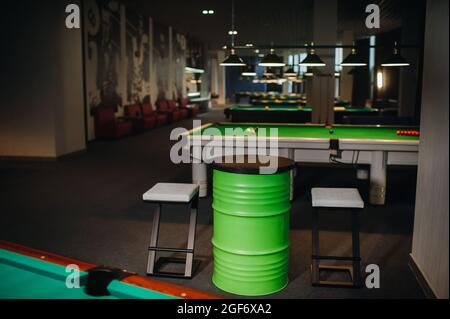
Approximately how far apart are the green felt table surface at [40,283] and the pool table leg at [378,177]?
436cm

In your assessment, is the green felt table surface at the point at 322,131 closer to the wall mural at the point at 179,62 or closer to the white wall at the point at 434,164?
the white wall at the point at 434,164

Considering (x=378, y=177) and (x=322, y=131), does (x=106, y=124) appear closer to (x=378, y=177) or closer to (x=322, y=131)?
(x=322, y=131)

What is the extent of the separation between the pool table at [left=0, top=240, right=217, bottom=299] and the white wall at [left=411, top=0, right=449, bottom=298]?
5.78ft

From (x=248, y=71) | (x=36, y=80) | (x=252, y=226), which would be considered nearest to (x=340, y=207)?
(x=252, y=226)

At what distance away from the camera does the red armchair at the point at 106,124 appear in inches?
445

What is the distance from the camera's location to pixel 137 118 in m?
13.0

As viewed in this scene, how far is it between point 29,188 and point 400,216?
186 inches

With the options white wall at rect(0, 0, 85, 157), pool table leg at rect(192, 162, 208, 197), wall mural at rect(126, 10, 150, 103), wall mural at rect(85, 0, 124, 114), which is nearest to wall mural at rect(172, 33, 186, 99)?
wall mural at rect(126, 10, 150, 103)

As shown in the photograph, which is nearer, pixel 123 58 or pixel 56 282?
pixel 56 282

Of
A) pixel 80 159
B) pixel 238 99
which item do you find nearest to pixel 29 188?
pixel 80 159

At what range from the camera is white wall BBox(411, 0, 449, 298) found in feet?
9.61

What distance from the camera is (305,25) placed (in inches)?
575

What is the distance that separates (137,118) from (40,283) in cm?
1128
